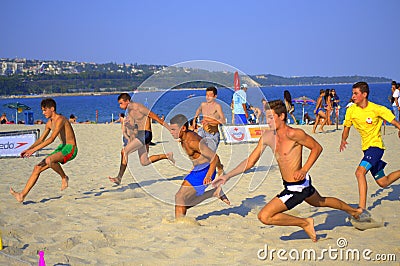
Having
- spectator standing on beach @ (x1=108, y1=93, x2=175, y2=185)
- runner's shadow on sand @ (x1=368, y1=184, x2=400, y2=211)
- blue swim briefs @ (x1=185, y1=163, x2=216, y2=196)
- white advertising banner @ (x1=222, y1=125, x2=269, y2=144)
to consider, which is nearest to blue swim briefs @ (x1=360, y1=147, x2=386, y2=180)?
runner's shadow on sand @ (x1=368, y1=184, x2=400, y2=211)

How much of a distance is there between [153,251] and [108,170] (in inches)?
244

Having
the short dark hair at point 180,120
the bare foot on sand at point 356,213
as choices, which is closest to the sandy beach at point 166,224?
the bare foot on sand at point 356,213

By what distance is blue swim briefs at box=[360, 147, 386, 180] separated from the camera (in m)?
6.00

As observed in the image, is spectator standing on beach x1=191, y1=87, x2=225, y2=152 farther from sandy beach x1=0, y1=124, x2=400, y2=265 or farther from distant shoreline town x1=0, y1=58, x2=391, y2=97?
distant shoreline town x1=0, y1=58, x2=391, y2=97

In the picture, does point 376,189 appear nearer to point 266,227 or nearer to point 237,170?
point 266,227

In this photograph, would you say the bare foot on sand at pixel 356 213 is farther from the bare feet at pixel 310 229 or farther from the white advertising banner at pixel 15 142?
the white advertising banner at pixel 15 142

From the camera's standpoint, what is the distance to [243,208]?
699 cm

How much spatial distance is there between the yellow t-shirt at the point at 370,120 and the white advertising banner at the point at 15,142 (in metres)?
9.01

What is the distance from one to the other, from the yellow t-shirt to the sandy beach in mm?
1007

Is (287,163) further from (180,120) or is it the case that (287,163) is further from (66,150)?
(66,150)

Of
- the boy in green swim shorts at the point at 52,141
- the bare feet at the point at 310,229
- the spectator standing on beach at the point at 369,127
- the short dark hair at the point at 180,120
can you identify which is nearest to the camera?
the bare feet at the point at 310,229

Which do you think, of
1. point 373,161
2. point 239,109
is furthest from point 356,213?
point 239,109

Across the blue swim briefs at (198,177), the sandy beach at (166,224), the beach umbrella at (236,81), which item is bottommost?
the sandy beach at (166,224)

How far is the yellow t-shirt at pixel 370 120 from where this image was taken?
6.02 m
